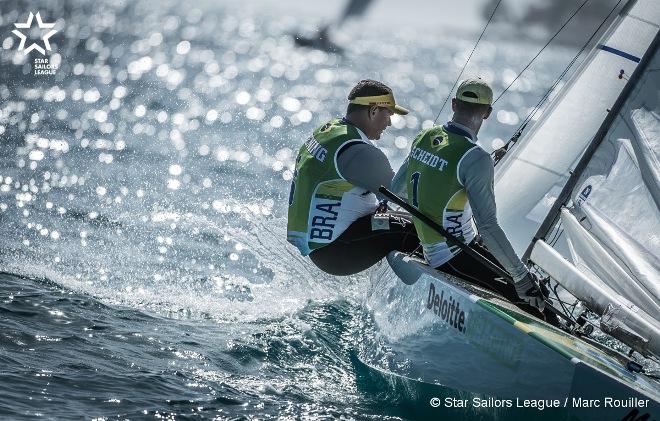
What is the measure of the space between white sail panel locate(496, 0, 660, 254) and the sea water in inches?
46.8

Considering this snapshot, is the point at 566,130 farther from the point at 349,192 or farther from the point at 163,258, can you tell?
the point at 163,258

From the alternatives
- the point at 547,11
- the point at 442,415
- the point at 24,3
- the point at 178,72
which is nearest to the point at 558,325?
the point at 442,415

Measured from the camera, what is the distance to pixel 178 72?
26047mm

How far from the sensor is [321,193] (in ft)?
18.6

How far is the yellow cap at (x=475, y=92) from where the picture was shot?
5.14 meters

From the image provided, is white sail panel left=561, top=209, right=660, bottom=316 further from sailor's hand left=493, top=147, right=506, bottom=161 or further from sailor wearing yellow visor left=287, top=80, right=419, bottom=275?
sailor's hand left=493, top=147, right=506, bottom=161

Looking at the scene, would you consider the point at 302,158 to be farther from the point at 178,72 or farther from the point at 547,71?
the point at 547,71

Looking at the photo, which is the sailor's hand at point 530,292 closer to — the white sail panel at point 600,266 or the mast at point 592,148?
the white sail panel at point 600,266

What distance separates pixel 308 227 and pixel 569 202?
4.76 ft

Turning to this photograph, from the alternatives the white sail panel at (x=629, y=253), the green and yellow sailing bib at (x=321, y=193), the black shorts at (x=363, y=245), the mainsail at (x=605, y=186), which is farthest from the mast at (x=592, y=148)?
the green and yellow sailing bib at (x=321, y=193)

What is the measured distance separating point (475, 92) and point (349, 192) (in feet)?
3.10

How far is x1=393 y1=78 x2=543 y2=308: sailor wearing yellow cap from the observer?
4984 millimetres

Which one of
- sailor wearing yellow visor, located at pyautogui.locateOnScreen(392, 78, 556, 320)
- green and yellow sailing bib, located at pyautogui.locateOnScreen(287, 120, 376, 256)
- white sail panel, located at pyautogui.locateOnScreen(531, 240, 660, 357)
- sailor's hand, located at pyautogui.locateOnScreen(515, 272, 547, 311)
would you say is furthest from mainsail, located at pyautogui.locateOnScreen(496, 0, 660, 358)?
green and yellow sailing bib, located at pyautogui.locateOnScreen(287, 120, 376, 256)

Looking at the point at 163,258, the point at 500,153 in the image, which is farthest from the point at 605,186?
the point at 163,258
